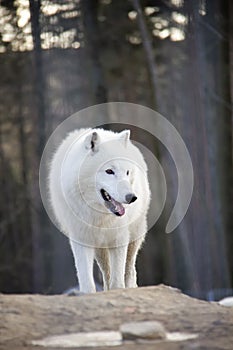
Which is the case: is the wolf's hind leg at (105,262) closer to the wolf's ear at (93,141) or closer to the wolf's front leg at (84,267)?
the wolf's front leg at (84,267)

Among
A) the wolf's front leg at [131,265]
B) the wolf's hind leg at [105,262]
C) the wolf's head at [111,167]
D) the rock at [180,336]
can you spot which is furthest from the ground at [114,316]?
the wolf's front leg at [131,265]

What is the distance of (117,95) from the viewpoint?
21.6 metres

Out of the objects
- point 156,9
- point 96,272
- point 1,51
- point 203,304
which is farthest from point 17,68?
point 203,304

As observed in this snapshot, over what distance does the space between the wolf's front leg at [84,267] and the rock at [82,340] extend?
1.59m

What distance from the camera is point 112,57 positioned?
20281 mm

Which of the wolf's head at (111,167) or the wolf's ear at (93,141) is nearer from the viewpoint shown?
the wolf's head at (111,167)

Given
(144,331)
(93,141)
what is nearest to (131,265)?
(93,141)

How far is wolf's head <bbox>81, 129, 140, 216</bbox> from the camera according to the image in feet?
21.3

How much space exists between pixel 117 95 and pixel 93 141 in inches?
591

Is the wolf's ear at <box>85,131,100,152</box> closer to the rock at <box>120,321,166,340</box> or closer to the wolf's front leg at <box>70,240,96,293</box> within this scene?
the wolf's front leg at <box>70,240,96,293</box>

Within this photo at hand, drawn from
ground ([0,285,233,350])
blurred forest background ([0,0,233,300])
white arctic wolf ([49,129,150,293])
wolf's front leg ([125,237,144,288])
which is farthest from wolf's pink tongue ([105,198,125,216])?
blurred forest background ([0,0,233,300])

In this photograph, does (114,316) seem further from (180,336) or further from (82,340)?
(180,336)

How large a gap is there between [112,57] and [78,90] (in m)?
2.45

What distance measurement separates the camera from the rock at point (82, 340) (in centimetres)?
500
